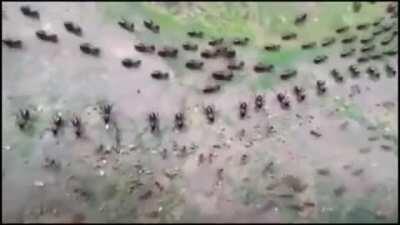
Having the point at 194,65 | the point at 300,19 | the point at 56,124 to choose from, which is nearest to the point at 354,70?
the point at 300,19

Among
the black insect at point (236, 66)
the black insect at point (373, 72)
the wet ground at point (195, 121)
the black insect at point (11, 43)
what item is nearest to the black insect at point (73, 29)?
the wet ground at point (195, 121)

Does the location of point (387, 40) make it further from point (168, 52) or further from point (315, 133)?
point (168, 52)

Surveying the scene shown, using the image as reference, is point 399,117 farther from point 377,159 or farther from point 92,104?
point 92,104

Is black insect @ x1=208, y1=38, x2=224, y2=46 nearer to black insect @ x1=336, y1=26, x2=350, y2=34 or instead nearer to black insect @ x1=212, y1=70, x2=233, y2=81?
black insect @ x1=212, y1=70, x2=233, y2=81

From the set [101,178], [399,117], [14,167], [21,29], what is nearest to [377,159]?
[399,117]

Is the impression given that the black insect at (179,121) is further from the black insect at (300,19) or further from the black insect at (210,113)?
the black insect at (300,19)

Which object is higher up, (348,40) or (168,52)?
(348,40)

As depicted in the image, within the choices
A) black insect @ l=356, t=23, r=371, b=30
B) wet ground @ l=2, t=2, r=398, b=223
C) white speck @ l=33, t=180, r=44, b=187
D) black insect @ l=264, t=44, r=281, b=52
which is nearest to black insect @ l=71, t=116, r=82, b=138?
wet ground @ l=2, t=2, r=398, b=223
